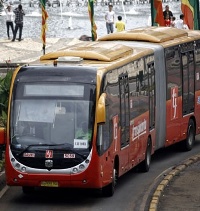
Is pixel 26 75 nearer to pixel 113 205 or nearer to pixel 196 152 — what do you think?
pixel 113 205

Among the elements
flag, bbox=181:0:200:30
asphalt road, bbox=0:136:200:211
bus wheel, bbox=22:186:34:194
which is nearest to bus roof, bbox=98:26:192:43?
asphalt road, bbox=0:136:200:211

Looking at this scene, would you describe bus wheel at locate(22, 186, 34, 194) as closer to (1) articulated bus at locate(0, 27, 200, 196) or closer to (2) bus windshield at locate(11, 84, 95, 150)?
(1) articulated bus at locate(0, 27, 200, 196)

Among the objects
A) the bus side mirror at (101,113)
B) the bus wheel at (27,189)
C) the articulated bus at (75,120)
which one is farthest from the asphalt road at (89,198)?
the bus side mirror at (101,113)

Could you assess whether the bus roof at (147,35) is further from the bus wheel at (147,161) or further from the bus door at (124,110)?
the bus door at (124,110)

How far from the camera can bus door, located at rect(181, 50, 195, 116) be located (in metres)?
29.5

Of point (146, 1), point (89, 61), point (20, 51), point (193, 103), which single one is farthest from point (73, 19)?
point (89, 61)

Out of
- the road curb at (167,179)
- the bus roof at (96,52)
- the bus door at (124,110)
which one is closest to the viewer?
the road curb at (167,179)

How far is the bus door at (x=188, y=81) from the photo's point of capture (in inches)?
1161

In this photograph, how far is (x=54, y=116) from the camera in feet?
70.9

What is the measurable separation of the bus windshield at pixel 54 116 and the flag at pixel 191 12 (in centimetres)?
1877

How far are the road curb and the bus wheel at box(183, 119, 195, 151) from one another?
3.78 feet

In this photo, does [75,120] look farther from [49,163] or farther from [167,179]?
[167,179]

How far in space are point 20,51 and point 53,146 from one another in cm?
3030

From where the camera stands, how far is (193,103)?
3038 centimetres
